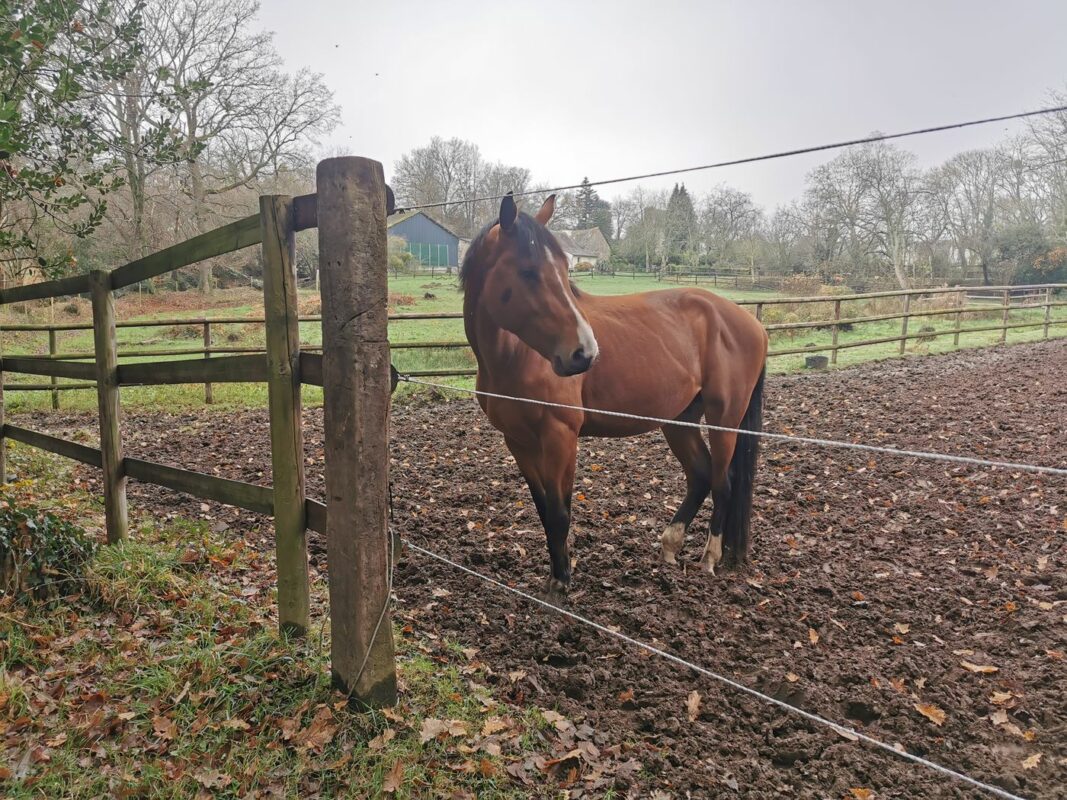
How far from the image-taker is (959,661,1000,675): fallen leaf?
270 centimetres

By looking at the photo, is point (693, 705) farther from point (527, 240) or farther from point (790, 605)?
point (527, 240)

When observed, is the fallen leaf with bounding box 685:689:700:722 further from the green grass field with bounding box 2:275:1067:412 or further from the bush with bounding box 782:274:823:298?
the bush with bounding box 782:274:823:298

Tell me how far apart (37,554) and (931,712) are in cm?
393

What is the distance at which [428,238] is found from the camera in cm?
4691

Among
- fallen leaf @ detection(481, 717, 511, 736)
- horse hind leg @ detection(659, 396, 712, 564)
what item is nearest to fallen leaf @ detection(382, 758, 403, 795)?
fallen leaf @ detection(481, 717, 511, 736)

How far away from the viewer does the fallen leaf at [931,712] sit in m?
2.43

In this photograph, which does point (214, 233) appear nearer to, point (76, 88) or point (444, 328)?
point (76, 88)

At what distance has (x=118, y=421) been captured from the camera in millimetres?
3467

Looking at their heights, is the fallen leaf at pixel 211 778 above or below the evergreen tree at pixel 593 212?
below

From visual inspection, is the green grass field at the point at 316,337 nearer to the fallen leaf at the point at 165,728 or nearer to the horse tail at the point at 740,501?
the horse tail at the point at 740,501

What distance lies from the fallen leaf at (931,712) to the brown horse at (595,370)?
4.76 feet

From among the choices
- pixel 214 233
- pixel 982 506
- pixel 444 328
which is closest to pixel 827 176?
pixel 444 328

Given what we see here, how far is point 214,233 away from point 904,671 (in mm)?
3569

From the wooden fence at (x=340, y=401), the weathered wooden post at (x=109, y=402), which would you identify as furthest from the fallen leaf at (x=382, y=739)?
the weathered wooden post at (x=109, y=402)
